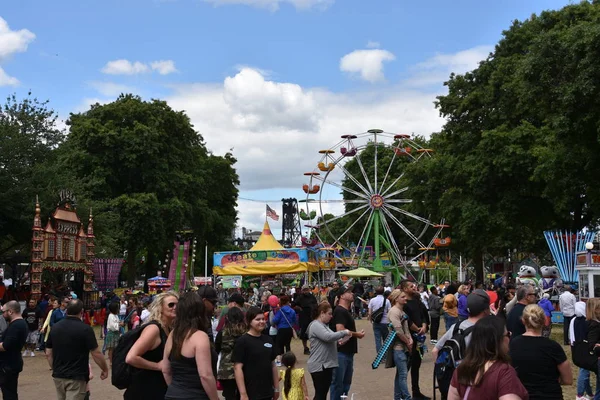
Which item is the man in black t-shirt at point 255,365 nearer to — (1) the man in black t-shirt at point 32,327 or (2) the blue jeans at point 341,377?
(2) the blue jeans at point 341,377

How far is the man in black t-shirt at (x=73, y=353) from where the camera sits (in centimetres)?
769

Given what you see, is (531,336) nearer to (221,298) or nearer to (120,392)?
(120,392)

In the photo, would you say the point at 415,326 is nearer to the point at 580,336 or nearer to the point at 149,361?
the point at 580,336

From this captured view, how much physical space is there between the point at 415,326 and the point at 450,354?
3.92 meters

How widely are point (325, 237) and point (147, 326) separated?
89838 millimetres

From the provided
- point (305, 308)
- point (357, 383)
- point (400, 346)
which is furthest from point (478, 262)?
point (400, 346)

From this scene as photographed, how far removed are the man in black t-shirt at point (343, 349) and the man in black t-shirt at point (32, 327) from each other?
43.8 ft

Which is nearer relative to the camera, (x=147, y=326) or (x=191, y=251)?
(x=147, y=326)

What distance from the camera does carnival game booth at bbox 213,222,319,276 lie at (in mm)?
32438

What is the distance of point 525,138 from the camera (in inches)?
1179

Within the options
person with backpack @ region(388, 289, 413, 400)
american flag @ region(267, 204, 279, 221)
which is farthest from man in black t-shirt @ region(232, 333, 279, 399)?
american flag @ region(267, 204, 279, 221)

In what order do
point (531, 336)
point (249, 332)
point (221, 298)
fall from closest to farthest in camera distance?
point (531, 336) → point (249, 332) → point (221, 298)

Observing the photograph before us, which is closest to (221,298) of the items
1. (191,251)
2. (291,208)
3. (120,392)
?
(191,251)

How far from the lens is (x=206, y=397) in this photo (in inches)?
223
